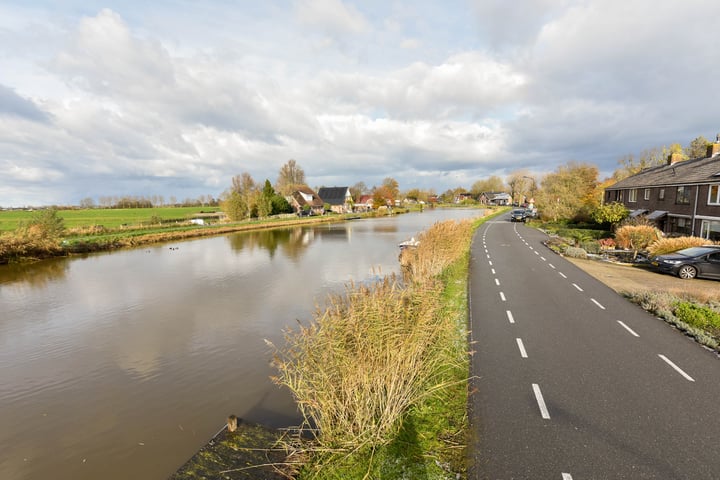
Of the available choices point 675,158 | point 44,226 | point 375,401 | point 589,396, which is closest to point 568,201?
point 675,158

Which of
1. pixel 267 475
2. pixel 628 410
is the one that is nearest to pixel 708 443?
pixel 628 410

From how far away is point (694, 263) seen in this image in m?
16.9

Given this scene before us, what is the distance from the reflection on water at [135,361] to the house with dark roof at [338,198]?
84939 millimetres

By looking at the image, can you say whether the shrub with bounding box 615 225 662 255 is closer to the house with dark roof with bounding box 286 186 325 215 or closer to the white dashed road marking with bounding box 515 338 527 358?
the white dashed road marking with bounding box 515 338 527 358

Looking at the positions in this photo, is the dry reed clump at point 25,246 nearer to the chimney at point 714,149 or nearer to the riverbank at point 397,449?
the riverbank at point 397,449

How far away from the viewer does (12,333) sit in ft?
43.5

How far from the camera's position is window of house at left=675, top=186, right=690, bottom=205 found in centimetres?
2705

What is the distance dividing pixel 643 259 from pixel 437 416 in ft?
76.1

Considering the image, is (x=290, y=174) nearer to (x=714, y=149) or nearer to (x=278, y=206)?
(x=278, y=206)

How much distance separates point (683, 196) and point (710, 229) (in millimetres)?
4943

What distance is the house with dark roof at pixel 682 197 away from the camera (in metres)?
24.2

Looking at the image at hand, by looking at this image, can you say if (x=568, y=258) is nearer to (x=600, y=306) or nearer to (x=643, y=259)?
(x=643, y=259)

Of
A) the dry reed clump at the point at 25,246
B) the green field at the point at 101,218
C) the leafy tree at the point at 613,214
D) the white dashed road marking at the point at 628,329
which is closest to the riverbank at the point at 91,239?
the dry reed clump at the point at 25,246

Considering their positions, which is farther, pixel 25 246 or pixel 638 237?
pixel 25 246
